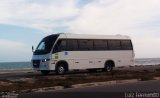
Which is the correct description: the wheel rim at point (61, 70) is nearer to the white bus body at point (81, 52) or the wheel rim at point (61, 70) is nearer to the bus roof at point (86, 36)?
the white bus body at point (81, 52)

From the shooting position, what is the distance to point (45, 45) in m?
32.0

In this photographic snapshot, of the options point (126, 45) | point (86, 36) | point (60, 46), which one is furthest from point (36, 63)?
point (126, 45)

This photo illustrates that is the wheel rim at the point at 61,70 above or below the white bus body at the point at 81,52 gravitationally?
below

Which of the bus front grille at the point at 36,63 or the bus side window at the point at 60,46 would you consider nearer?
the bus side window at the point at 60,46

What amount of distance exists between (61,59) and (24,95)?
13935mm

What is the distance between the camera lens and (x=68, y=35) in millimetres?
32844

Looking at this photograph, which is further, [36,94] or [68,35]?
[68,35]

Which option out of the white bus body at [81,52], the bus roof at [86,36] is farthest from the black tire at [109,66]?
the bus roof at [86,36]

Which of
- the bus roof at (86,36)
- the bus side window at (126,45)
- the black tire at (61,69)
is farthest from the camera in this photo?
the bus side window at (126,45)

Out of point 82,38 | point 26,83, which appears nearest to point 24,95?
point 26,83

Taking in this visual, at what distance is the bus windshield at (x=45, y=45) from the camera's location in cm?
3156

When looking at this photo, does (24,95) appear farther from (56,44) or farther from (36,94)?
(56,44)

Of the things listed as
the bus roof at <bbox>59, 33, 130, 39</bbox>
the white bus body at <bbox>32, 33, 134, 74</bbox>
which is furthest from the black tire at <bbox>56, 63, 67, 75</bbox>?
the bus roof at <bbox>59, 33, 130, 39</bbox>

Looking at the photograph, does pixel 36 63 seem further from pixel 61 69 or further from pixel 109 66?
pixel 109 66
